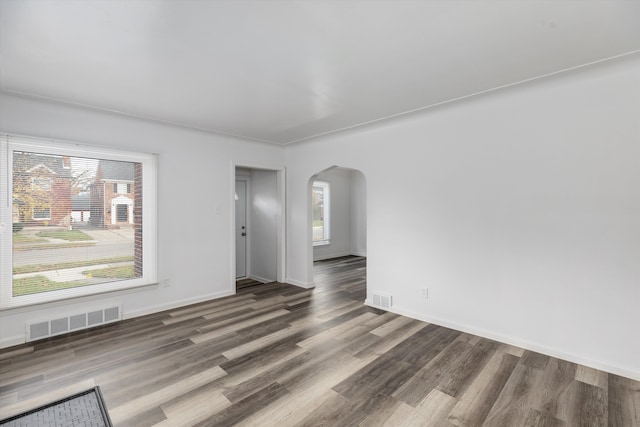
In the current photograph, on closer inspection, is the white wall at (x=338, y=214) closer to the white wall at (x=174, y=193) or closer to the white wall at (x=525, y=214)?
the white wall at (x=174, y=193)

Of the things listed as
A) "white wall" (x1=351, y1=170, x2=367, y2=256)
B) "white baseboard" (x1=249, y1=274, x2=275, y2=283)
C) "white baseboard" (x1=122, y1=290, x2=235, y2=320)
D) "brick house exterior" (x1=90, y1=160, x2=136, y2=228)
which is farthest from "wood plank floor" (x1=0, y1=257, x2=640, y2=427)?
"white wall" (x1=351, y1=170, x2=367, y2=256)

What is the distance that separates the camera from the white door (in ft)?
19.6

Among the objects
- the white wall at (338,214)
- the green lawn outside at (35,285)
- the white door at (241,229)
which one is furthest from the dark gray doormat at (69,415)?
the white wall at (338,214)

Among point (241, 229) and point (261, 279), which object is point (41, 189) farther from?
point (261, 279)

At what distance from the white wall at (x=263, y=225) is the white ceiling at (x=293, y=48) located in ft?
8.24

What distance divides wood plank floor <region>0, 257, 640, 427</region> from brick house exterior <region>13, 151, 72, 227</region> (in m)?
1.35

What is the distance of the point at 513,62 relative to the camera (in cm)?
239

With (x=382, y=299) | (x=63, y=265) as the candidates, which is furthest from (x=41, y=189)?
(x=382, y=299)

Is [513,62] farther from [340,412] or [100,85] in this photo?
[100,85]

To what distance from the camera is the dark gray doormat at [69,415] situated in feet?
6.58

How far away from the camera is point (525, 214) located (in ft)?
9.78

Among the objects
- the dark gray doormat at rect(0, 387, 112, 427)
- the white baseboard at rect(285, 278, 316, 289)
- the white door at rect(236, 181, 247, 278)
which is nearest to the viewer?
the dark gray doormat at rect(0, 387, 112, 427)

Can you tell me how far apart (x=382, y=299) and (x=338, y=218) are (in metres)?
4.69

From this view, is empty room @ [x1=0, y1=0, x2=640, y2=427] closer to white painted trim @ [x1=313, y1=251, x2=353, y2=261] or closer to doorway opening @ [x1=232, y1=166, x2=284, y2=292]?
doorway opening @ [x1=232, y1=166, x2=284, y2=292]
